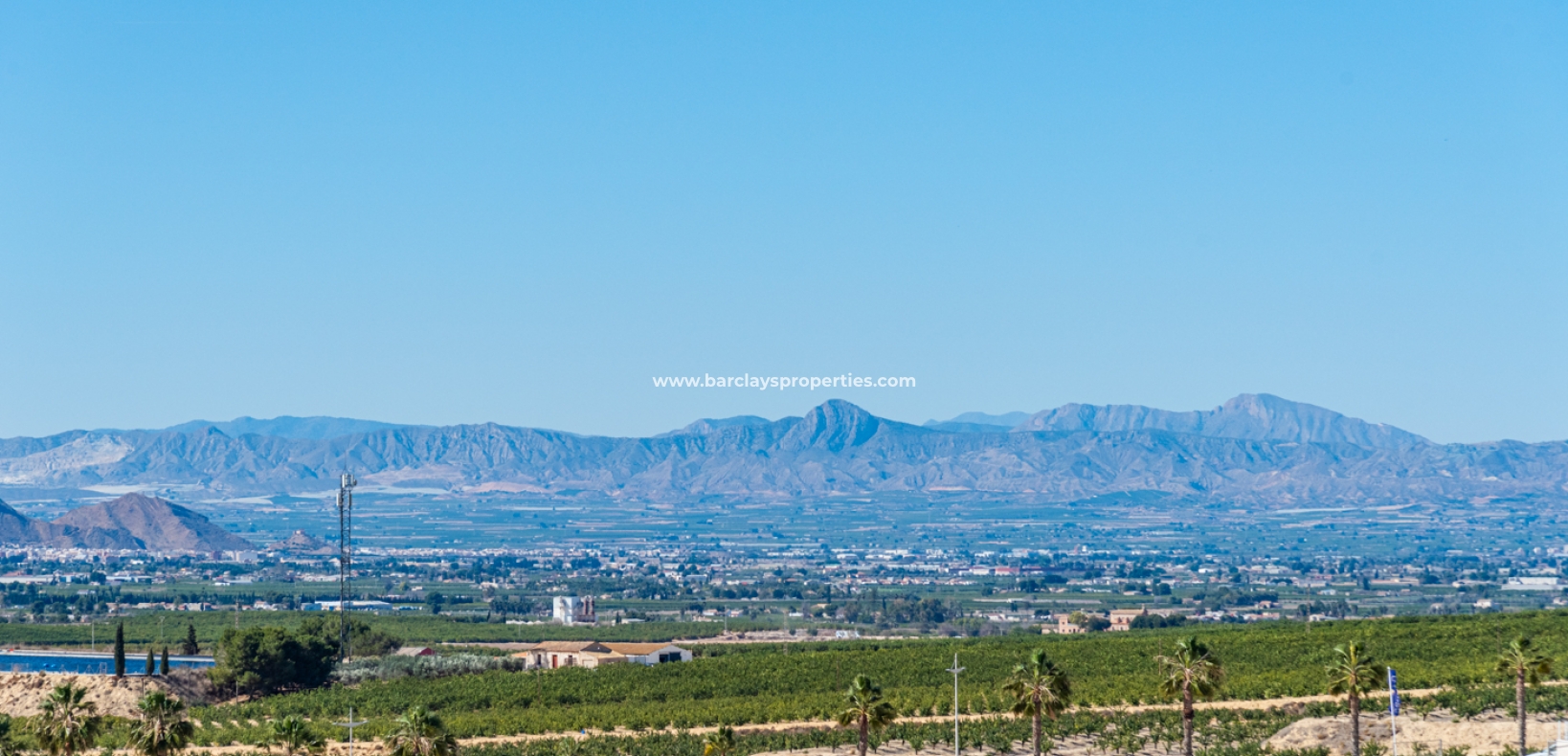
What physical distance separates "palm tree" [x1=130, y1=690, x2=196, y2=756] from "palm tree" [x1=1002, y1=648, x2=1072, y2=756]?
2266cm

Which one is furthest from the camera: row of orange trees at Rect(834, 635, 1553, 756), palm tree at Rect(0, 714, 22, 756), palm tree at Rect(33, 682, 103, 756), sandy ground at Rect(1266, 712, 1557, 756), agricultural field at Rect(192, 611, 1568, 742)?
agricultural field at Rect(192, 611, 1568, 742)

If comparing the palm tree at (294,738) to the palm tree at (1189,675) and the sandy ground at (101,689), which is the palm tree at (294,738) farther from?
the palm tree at (1189,675)

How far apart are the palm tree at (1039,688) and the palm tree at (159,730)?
22663mm

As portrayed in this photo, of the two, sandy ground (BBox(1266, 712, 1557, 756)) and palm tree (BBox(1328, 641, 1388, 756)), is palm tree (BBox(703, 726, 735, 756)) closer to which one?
palm tree (BBox(1328, 641, 1388, 756))

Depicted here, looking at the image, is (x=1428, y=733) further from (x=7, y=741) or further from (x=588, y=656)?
(x=588, y=656)

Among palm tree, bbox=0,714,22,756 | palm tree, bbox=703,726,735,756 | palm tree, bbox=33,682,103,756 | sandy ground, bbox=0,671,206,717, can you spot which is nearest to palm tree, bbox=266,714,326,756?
palm tree, bbox=33,682,103,756

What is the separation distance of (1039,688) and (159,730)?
77.7 ft

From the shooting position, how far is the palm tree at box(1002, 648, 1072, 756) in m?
50.5

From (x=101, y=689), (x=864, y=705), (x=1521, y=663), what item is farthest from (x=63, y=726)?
(x=1521, y=663)

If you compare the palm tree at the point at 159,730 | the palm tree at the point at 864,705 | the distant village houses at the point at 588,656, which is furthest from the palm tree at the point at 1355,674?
the distant village houses at the point at 588,656

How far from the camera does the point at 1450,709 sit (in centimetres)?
6588

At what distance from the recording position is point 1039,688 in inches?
1983

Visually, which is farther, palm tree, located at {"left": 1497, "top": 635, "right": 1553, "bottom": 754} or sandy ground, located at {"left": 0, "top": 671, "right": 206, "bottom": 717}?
sandy ground, located at {"left": 0, "top": 671, "right": 206, "bottom": 717}

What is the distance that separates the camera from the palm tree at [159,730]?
51531 millimetres
